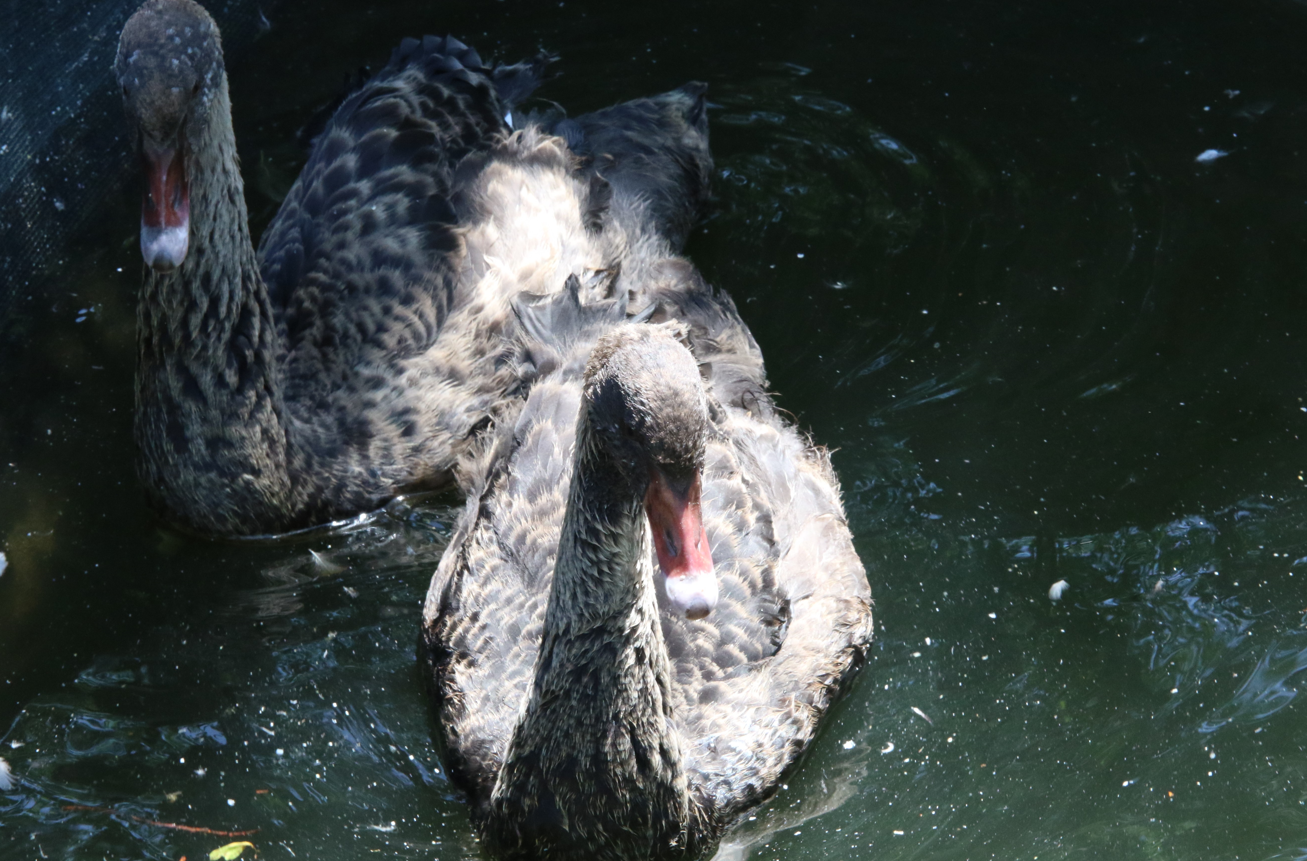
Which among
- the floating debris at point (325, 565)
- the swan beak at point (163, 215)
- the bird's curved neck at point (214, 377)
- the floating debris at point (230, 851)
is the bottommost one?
the floating debris at point (230, 851)

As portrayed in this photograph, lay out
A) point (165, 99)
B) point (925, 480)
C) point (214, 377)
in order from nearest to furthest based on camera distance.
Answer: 1. point (165, 99)
2. point (214, 377)
3. point (925, 480)

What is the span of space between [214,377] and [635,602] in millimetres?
2167

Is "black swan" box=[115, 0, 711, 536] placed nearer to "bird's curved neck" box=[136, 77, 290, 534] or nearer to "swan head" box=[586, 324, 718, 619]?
"bird's curved neck" box=[136, 77, 290, 534]

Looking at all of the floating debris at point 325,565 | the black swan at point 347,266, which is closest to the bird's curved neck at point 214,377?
the black swan at point 347,266

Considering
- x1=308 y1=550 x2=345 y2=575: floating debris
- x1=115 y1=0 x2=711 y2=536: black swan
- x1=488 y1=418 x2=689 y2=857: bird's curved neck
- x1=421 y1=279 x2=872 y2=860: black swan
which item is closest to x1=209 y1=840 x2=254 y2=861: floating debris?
x1=421 y1=279 x2=872 y2=860: black swan

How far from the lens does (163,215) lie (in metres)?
4.58

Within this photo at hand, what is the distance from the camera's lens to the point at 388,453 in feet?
17.7

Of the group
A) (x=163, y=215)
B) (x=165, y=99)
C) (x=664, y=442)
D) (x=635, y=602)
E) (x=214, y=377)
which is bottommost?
(x=635, y=602)

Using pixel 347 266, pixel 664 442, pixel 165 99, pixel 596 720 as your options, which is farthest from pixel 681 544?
pixel 347 266

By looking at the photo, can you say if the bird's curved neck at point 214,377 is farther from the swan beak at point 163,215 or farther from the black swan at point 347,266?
the swan beak at point 163,215

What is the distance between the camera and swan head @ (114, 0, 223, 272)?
4.50 metres

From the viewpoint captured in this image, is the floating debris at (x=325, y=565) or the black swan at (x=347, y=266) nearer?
the black swan at (x=347, y=266)

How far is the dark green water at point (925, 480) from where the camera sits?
4.48 metres

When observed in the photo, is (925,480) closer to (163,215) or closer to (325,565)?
(325,565)
